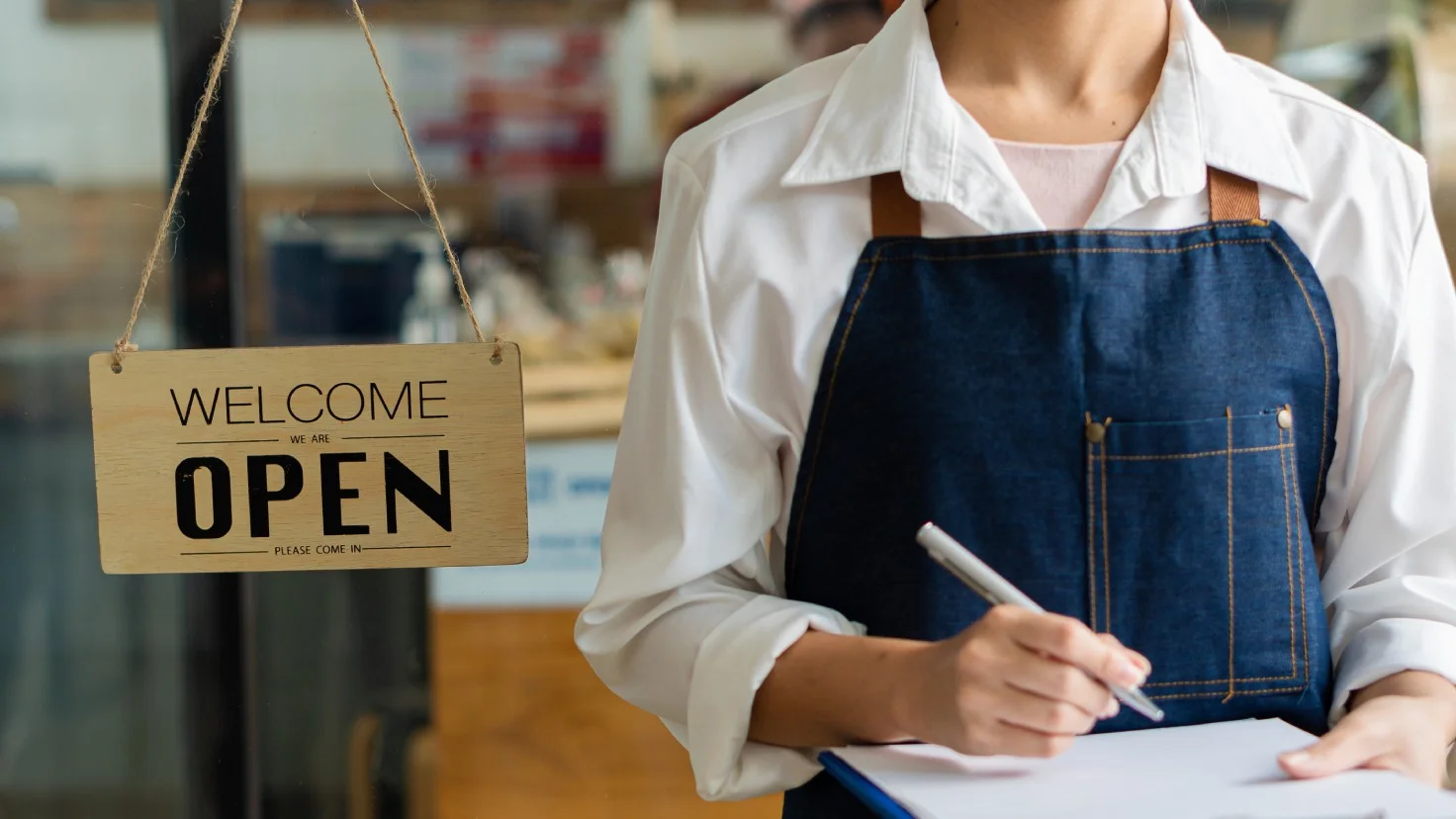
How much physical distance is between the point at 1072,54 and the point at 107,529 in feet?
2.36

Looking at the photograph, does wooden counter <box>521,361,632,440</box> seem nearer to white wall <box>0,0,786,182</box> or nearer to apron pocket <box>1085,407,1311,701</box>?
white wall <box>0,0,786,182</box>

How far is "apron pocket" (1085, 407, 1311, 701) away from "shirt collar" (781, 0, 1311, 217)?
0.51ft

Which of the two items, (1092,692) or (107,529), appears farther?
(107,529)

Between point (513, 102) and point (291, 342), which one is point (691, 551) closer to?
point (291, 342)

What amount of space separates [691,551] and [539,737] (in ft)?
1.76

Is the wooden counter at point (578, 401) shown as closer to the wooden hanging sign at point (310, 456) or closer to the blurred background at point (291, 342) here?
the blurred background at point (291, 342)

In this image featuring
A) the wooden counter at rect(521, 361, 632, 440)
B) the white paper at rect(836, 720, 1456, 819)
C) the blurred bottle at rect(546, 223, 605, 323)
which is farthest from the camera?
the blurred bottle at rect(546, 223, 605, 323)

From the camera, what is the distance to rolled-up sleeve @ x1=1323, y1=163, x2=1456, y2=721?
34.1 inches

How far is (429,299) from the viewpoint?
5.60ft

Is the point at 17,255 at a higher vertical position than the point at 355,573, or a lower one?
higher

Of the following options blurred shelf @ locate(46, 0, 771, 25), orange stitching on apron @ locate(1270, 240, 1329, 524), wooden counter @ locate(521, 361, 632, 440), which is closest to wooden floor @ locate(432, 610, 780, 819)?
wooden counter @ locate(521, 361, 632, 440)

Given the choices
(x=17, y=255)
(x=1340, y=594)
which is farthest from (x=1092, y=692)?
(x=17, y=255)

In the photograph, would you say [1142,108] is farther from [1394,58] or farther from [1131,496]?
[1394,58]

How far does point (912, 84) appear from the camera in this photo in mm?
914
